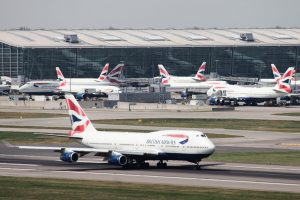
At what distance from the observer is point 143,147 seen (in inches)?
3061

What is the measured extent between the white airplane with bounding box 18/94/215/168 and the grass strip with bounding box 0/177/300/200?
887 cm

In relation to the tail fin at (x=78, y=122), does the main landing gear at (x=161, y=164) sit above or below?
below

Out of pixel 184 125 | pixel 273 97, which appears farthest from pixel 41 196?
pixel 273 97

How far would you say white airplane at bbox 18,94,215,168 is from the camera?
75.7 metres

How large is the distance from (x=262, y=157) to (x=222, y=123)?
165ft

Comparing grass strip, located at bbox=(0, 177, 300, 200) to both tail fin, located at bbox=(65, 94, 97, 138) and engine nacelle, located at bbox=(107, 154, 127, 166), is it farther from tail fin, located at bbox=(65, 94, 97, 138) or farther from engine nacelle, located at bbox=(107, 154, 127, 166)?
tail fin, located at bbox=(65, 94, 97, 138)

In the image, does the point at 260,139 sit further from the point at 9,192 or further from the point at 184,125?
the point at 9,192

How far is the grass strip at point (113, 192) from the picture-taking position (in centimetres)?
6066

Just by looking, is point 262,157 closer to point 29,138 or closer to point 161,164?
point 161,164

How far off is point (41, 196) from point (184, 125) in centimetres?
7656

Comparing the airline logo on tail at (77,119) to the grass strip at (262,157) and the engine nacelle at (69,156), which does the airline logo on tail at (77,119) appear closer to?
the engine nacelle at (69,156)

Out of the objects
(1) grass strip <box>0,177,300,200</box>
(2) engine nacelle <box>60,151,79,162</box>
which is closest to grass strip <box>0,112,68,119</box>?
(2) engine nacelle <box>60,151,79,162</box>

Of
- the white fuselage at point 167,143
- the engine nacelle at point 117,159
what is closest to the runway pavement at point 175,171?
the engine nacelle at point 117,159

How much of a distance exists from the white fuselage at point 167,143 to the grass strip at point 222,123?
5452cm
